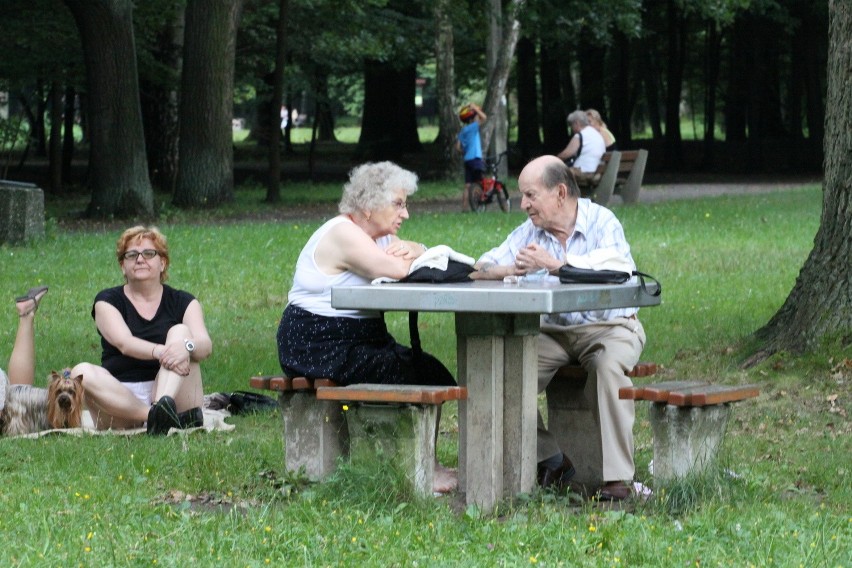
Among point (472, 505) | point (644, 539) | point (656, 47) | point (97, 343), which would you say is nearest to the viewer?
point (644, 539)

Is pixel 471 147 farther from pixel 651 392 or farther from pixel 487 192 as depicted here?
pixel 651 392

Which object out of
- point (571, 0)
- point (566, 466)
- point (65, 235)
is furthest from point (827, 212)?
point (571, 0)

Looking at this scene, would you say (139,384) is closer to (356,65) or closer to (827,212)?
(827,212)

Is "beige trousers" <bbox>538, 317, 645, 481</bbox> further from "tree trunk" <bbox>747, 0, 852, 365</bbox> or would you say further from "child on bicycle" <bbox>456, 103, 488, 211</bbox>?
"child on bicycle" <bbox>456, 103, 488, 211</bbox>

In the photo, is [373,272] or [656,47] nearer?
[373,272]

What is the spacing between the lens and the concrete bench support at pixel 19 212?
16.2 m

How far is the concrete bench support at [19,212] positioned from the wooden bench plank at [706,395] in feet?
38.8

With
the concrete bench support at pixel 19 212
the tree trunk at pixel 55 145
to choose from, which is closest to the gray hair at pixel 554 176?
the concrete bench support at pixel 19 212

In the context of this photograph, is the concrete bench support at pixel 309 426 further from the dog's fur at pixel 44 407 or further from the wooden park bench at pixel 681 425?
the dog's fur at pixel 44 407

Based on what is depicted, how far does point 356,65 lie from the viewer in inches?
1494

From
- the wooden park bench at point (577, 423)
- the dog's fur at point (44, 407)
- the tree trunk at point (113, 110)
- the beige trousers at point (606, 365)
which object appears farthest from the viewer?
the tree trunk at point (113, 110)

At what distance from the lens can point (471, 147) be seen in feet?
72.4

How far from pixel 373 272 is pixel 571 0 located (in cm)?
2326

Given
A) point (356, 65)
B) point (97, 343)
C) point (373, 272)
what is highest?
point (356, 65)
